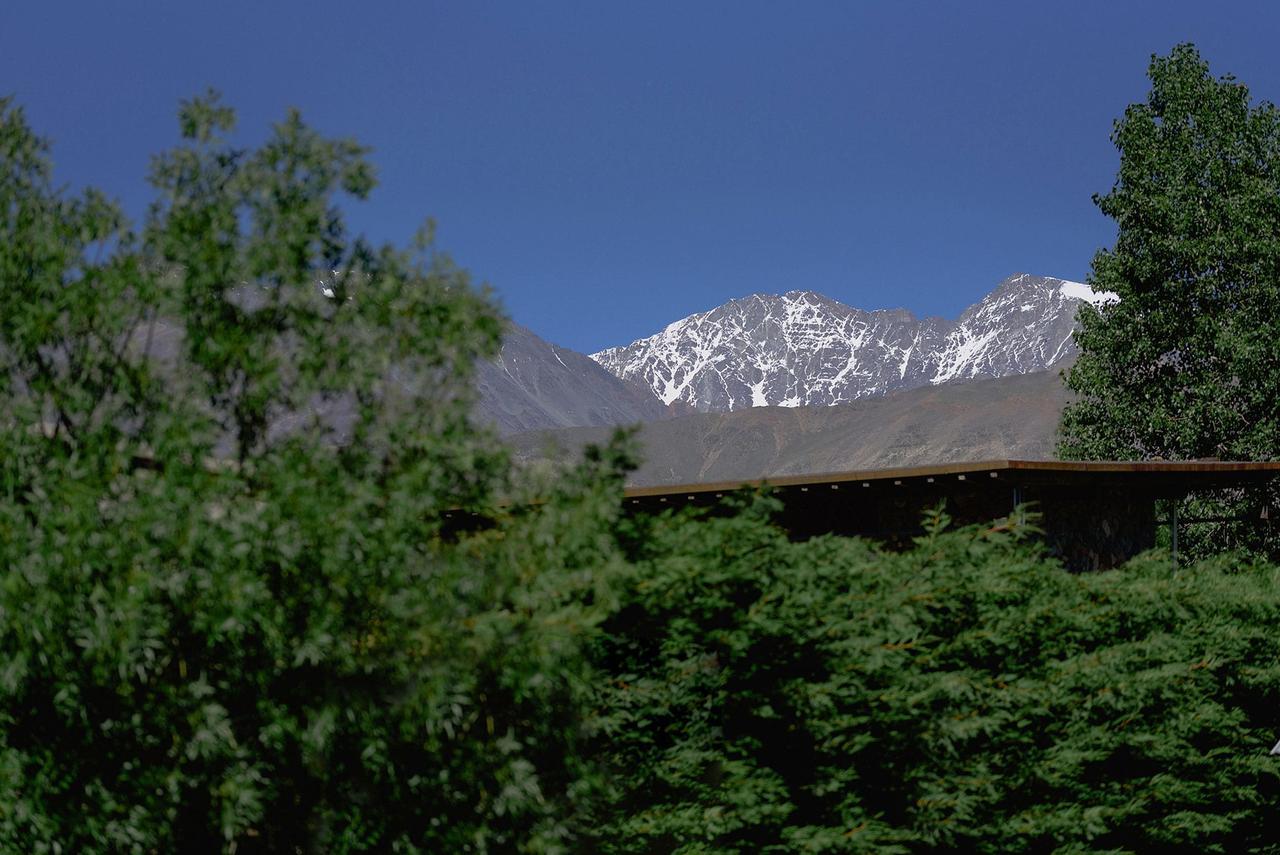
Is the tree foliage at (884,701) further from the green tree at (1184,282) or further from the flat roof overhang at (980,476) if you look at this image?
the green tree at (1184,282)

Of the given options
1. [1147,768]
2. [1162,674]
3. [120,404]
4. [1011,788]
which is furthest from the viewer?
[1147,768]

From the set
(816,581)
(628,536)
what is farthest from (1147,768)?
(628,536)

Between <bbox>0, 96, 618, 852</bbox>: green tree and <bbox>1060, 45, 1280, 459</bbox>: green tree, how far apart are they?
2329 cm

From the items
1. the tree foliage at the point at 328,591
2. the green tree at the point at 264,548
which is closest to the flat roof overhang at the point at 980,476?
the tree foliage at the point at 328,591

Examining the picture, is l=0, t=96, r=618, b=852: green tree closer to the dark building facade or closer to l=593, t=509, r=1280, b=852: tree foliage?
l=593, t=509, r=1280, b=852: tree foliage

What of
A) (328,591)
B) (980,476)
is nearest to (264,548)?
(328,591)

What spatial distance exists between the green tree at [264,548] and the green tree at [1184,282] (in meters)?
23.3

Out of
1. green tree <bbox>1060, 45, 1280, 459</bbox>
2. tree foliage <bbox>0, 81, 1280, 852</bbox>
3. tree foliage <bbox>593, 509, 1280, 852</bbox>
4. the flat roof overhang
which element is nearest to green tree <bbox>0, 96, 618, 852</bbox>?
tree foliage <bbox>0, 81, 1280, 852</bbox>

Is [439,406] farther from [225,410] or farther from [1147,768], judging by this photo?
[1147,768]

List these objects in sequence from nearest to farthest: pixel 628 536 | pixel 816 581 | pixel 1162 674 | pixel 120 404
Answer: pixel 120 404 → pixel 628 536 → pixel 816 581 → pixel 1162 674

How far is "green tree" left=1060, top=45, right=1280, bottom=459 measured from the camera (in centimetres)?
2655

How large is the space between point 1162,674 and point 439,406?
6075mm

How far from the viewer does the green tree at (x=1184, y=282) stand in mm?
26547

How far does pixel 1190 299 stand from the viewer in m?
27.7
